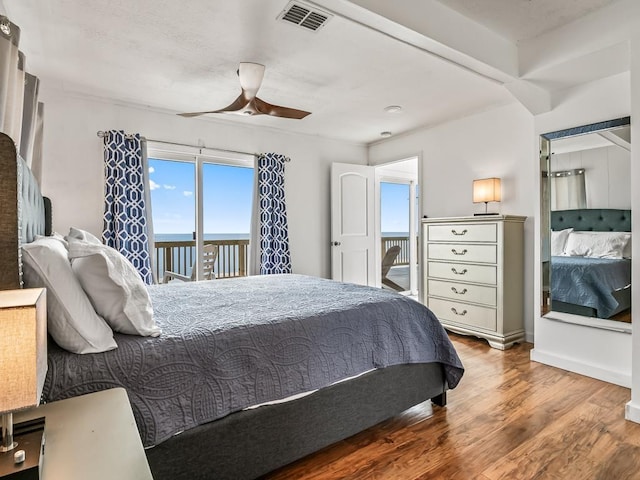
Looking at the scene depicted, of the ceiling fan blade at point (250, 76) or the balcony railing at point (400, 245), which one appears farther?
the balcony railing at point (400, 245)

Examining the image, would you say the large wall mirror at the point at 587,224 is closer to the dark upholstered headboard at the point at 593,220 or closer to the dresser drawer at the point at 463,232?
the dark upholstered headboard at the point at 593,220

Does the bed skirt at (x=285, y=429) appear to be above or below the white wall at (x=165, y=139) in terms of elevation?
below

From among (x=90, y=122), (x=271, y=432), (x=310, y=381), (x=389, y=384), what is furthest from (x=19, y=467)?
(x=90, y=122)

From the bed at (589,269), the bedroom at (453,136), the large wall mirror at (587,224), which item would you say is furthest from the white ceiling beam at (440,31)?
the bed at (589,269)

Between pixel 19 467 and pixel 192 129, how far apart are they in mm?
3884

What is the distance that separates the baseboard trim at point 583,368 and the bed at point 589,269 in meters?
0.39

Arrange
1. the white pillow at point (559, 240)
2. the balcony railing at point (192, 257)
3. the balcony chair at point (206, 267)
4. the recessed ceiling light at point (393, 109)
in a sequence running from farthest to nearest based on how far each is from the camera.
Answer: the balcony railing at point (192, 257), the balcony chair at point (206, 267), the recessed ceiling light at point (393, 109), the white pillow at point (559, 240)

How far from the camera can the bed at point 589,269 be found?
2.65m

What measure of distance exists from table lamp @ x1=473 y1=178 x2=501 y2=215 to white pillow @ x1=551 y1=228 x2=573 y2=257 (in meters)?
0.75

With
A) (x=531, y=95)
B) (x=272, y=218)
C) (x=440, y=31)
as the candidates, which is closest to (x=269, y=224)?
(x=272, y=218)

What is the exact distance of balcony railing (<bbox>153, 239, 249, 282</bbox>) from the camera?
452 centimetres

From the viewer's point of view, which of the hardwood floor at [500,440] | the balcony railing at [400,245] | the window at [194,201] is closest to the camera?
the hardwood floor at [500,440]

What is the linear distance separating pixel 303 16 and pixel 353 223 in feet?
10.6

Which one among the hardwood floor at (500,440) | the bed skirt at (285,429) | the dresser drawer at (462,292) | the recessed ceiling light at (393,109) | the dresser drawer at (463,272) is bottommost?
the hardwood floor at (500,440)
